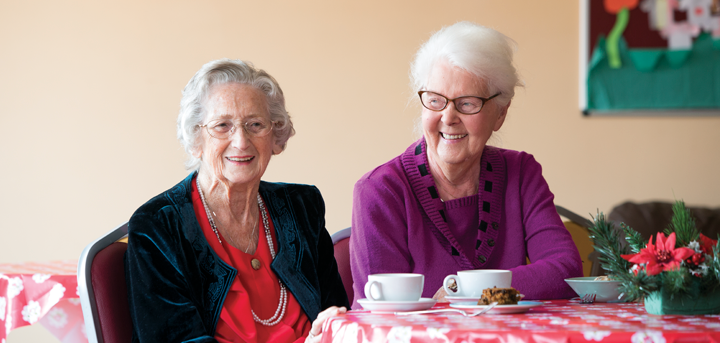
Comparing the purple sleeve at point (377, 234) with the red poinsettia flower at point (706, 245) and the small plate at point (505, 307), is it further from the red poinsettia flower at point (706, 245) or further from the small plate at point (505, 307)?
the red poinsettia flower at point (706, 245)

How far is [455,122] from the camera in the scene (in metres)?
1.70

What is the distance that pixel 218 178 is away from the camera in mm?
1600

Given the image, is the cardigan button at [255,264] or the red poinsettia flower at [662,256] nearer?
the red poinsettia flower at [662,256]

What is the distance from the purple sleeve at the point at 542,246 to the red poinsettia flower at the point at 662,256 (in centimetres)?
41

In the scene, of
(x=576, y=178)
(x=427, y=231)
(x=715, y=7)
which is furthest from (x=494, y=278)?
(x=715, y=7)

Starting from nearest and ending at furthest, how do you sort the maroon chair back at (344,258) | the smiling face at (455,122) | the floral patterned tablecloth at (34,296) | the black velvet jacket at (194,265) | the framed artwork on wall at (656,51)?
the black velvet jacket at (194,265), the smiling face at (455,122), the floral patterned tablecloth at (34,296), the maroon chair back at (344,258), the framed artwork on wall at (656,51)

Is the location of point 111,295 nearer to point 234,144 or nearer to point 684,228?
point 234,144

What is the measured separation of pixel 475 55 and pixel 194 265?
3.02ft

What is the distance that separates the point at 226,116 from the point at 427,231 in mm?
617

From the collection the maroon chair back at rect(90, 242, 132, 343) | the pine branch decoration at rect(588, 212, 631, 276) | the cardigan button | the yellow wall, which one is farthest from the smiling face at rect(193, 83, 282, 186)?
the yellow wall

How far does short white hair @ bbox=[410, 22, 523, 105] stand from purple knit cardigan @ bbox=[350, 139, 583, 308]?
0.81 feet

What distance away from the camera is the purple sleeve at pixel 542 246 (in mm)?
1394

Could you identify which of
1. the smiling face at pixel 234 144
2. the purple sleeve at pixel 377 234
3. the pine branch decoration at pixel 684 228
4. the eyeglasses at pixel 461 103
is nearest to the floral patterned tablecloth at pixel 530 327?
the pine branch decoration at pixel 684 228

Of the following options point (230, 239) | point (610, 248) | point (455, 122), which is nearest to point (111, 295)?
point (230, 239)
